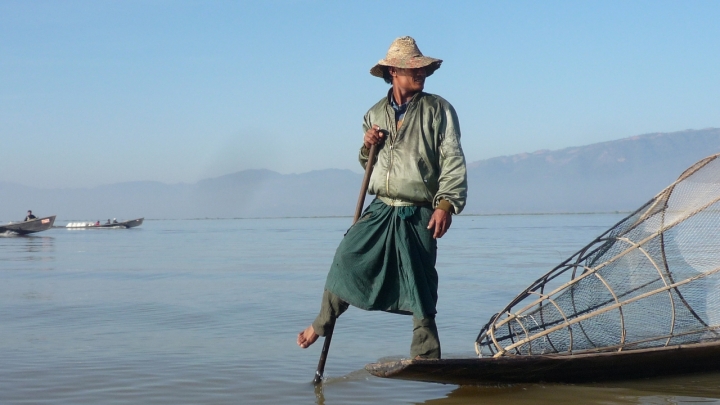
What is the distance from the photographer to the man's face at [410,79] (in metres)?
3.86

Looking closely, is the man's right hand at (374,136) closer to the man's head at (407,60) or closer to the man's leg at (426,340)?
the man's head at (407,60)

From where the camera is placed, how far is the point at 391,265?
385cm

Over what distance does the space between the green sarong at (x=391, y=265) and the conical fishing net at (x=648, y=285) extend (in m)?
0.74

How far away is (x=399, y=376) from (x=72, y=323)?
400 centimetres

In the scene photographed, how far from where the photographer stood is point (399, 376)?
3.74 metres

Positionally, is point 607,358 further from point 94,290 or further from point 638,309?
point 94,290

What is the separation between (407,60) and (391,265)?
983 millimetres

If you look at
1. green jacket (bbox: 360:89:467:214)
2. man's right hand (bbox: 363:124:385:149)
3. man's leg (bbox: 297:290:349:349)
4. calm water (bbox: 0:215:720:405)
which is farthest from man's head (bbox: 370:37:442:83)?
calm water (bbox: 0:215:720:405)

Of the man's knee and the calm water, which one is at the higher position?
the man's knee

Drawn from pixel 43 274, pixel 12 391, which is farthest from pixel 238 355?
pixel 43 274

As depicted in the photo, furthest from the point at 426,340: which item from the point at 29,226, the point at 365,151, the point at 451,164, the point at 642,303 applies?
the point at 29,226

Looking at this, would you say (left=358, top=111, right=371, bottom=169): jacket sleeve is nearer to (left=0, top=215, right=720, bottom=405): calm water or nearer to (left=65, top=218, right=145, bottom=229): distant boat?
(left=0, top=215, right=720, bottom=405): calm water

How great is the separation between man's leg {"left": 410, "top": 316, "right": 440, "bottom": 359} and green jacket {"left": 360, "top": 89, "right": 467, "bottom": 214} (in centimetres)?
55

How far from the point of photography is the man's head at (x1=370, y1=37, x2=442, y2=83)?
149 inches
